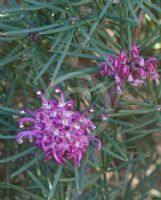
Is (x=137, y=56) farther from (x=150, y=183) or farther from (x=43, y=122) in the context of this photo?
(x=150, y=183)

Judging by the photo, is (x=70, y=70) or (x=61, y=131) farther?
(x=70, y=70)

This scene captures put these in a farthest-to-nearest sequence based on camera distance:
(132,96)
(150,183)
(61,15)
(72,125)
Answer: (132,96) < (150,183) < (61,15) < (72,125)

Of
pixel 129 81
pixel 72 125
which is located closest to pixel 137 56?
pixel 129 81

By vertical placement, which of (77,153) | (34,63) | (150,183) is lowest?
(150,183)

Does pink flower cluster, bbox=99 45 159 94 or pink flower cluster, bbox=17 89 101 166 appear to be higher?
pink flower cluster, bbox=99 45 159 94
